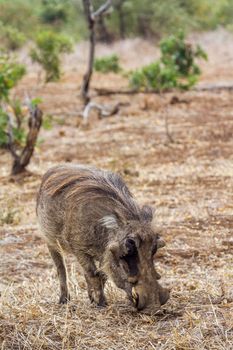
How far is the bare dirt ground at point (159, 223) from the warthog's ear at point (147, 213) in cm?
49

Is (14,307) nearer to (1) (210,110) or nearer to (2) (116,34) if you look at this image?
(1) (210,110)

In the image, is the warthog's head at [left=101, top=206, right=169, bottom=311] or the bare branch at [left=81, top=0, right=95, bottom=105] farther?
the bare branch at [left=81, top=0, right=95, bottom=105]

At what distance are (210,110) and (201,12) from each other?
969 inches

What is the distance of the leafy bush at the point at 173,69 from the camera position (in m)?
17.0

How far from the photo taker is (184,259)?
5844 millimetres

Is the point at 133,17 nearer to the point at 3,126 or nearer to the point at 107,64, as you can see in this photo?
the point at 107,64

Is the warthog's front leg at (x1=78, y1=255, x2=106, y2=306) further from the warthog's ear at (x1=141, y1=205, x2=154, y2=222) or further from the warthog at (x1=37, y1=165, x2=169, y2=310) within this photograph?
the warthog's ear at (x1=141, y1=205, x2=154, y2=222)

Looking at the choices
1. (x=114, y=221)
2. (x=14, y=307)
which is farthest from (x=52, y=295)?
(x=114, y=221)

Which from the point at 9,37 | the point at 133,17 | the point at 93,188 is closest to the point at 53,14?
the point at 133,17

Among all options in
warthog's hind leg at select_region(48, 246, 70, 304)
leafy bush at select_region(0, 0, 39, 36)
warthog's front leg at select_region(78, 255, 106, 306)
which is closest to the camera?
warthog's front leg at select_region(78, 255, 106, 306)

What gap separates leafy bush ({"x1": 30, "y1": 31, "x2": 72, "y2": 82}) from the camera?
16531mm

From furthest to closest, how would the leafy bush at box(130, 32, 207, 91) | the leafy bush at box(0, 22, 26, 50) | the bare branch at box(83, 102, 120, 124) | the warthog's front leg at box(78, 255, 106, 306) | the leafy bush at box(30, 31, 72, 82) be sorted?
1. the leafy bush at box(0, 22, 26, 50)
2. the leafy bush at box(130, 32, 207, 91)
3. the leafy bush at box(30, 31, 72, 82)
4. the bare branch at box(83, 102, 120, 124)
5. the warthog's front leg at box(78, 255, 106, 306)

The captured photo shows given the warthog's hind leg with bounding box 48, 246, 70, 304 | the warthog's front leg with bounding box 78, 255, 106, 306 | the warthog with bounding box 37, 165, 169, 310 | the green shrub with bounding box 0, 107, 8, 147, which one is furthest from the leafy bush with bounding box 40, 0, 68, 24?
the warthog's front leg with bounding box 78, 255, 106, 306

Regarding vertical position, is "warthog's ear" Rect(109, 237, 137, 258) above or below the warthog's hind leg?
above
